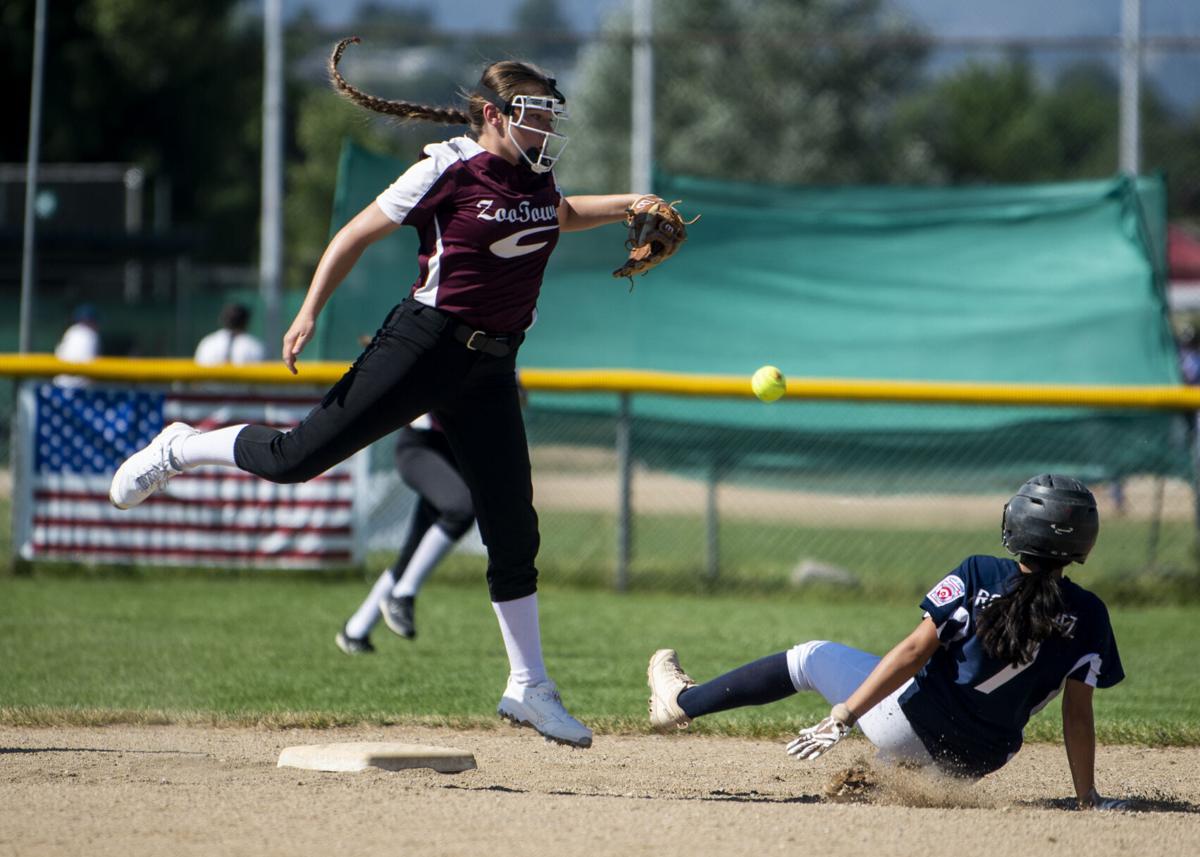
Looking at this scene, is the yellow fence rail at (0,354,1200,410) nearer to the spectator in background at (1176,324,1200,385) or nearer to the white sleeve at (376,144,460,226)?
the spectator in background at (1176,324,1200,385)

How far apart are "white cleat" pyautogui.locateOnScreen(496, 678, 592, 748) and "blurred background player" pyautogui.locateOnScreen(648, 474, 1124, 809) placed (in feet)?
2.64

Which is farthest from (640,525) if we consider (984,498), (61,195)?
(61,195)

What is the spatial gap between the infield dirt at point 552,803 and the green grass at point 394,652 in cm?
42

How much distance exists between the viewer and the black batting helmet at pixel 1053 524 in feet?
13.9

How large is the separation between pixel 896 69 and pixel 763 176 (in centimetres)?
288

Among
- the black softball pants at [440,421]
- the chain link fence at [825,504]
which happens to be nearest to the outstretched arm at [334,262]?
the black softball pants at [440,421]

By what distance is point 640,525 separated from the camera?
989cm

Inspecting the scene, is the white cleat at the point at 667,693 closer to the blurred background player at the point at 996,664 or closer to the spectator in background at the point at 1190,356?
the blurred background player at the point at 996,664

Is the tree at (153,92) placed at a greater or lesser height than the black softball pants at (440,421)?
greater

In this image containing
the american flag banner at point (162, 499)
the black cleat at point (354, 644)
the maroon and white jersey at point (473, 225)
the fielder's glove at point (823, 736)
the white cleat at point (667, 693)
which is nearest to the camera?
the fielder's glove at point (823, 736)

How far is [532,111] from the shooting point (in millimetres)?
4492

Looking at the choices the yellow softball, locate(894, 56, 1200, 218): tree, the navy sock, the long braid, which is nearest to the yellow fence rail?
locate(894, 56, 1200, 218): tree

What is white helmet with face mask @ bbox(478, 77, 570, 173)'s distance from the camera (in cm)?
448

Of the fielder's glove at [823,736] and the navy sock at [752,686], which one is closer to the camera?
the fielder's glove at [823,736]
